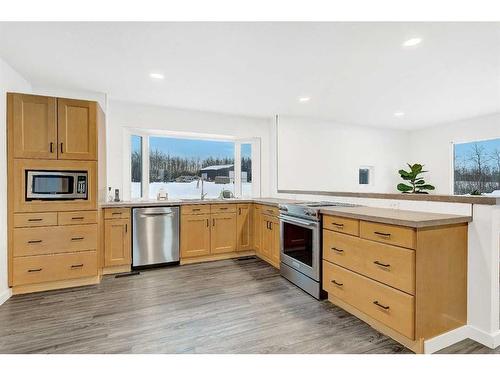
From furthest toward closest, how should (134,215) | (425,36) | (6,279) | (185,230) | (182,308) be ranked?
(185,230) < (134,215) < (6,279) < (182,308) < (425,36)

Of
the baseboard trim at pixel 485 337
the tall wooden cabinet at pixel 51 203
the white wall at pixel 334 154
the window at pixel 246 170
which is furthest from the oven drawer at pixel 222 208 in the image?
the baseboard trim at pixel 485 337

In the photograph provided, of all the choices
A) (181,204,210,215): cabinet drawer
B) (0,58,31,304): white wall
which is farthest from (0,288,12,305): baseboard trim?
(181,204,210,215): cabinet drawer

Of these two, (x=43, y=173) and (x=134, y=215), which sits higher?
(x=43, y=173)

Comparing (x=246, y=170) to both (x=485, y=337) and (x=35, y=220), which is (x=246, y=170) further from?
(x=485, y=337)

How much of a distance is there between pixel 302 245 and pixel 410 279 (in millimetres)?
1270

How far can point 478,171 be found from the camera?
5.42 metres

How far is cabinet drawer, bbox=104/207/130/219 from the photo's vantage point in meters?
3.39

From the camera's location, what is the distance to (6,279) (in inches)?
106

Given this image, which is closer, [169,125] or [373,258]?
[373,258]

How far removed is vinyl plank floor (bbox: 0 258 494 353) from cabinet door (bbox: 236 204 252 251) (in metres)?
1.00

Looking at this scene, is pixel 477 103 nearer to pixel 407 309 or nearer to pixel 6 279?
pixel 407 309

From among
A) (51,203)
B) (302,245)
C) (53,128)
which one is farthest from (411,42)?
(51,203)

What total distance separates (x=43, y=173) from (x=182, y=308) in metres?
2.09
